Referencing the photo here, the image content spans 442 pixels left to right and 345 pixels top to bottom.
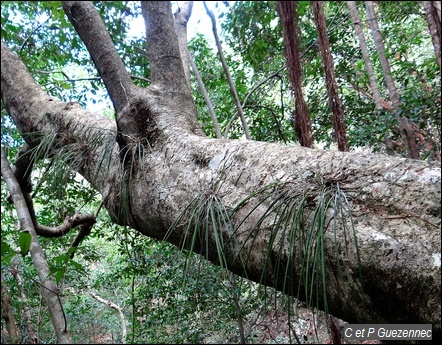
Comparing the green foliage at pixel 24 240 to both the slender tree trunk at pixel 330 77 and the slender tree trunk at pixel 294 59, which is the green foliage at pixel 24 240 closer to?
the slender tree trunk at pixel 294 59


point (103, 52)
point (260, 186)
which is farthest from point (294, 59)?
point (103, 52)

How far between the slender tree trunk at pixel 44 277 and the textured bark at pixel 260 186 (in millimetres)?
276

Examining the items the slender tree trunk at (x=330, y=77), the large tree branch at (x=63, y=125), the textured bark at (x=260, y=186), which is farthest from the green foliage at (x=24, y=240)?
the slender tree trunk at (x=330, y=77)

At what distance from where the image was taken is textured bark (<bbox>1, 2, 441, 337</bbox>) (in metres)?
0.72

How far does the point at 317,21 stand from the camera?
4.18 ft

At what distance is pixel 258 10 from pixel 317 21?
4.34 ft

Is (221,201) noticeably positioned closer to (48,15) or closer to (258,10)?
(258,10)

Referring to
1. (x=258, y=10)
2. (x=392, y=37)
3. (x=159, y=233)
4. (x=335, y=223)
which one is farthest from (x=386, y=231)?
(x=392, y=37)

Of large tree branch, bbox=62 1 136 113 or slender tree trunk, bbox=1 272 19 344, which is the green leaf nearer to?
slender tree trunk, bbox=1 272 19 344

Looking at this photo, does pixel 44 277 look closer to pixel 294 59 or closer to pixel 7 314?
pixel 7 314

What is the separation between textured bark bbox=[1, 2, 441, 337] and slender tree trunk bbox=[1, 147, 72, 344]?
28cm

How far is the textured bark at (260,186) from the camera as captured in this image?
72 centimetres

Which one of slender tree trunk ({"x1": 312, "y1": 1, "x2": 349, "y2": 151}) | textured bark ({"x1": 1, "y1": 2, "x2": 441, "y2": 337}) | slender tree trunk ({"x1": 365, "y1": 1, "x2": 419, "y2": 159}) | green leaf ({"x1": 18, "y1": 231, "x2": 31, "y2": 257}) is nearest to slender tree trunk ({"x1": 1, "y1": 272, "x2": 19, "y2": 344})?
green leaf ({"x1": 18, "y1": 231, "x2": 31, "y2": 257})

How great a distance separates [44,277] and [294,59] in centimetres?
99
